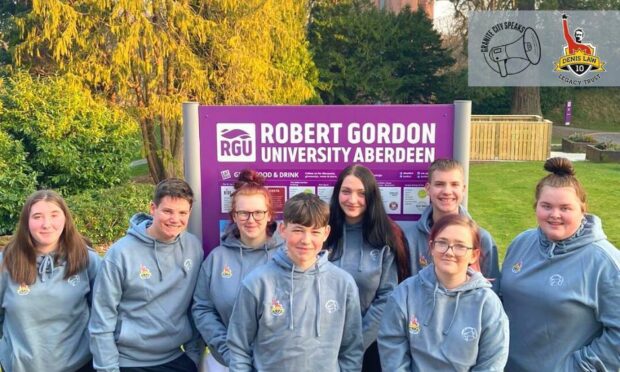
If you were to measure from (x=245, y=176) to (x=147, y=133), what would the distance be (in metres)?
11.6

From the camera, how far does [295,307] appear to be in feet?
10.2

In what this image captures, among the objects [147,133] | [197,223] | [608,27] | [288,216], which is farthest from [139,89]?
[608,27]

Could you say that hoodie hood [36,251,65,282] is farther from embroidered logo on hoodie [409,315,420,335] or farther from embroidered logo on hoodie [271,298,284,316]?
embroidered logo on hoodie [409,315,420,335]

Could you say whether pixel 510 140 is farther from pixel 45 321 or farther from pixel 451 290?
pixel 45 321

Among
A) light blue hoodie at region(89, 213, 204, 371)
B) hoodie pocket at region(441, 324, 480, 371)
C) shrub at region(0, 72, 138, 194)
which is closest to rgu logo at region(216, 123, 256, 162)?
light blue hoodie at region(89, 213, 204, 371)

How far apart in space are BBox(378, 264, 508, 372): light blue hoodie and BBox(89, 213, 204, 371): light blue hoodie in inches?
50.0

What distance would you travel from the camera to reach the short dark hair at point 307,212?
10.0ft

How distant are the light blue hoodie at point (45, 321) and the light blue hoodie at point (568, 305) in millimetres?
2503

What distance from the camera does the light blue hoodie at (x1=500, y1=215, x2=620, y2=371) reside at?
119 inches

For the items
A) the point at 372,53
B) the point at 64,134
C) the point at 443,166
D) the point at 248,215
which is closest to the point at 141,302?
the point at 248,215

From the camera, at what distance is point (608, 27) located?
3072 centimetres

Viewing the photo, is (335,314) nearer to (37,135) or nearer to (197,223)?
(197,223)

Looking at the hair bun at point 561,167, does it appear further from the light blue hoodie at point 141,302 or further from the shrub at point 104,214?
the shrub at point 104,214

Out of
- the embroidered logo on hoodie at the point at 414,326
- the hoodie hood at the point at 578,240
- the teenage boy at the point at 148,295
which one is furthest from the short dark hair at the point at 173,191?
the hoodie hood at the point at 578,240
